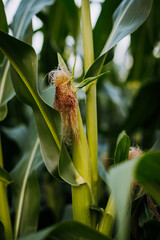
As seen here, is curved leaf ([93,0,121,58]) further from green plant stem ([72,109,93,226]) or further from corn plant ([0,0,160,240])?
green plant stem ([72,109,93,226])

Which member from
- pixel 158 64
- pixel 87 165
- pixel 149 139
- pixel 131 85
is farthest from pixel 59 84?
pixel 131 85

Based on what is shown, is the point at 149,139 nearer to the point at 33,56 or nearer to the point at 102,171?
the point at 102,171

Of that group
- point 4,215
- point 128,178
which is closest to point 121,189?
point 128,178

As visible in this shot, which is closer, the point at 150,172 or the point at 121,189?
the point at 121,189

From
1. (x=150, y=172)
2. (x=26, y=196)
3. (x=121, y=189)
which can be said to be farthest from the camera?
(x=26, y=196)

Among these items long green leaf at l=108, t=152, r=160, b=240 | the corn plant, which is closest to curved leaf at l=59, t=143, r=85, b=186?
the corn plant

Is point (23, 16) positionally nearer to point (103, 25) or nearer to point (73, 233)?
point (103, 25)
